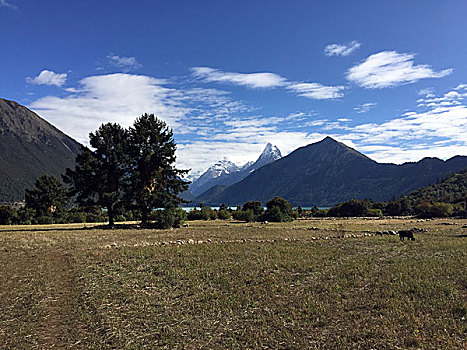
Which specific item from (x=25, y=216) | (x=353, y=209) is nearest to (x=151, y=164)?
(x=25, y=216)

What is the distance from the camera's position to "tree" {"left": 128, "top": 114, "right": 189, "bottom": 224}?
51062mm

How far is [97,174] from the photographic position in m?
49.2

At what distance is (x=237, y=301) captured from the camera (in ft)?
43.5

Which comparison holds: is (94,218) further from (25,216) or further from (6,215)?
(6,215)

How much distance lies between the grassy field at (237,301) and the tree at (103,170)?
27.5 metres

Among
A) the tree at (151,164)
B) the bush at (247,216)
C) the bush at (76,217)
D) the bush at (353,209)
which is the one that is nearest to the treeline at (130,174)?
the tree at (151,164)

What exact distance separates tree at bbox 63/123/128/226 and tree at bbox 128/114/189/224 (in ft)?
5.56

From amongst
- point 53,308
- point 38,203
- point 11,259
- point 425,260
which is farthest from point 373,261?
point 38,203

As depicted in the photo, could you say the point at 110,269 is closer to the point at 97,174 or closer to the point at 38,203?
the point at 97,174

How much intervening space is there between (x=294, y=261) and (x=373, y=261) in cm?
480

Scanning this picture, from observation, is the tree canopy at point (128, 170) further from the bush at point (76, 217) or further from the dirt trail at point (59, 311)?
the bush at point (76, 217)

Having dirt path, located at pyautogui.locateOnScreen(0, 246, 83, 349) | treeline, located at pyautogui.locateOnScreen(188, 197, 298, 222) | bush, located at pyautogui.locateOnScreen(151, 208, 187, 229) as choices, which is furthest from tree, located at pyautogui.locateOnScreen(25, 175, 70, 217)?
dirt path, located at pyautogui.locateOnScreen(0, 246, 83, 349)

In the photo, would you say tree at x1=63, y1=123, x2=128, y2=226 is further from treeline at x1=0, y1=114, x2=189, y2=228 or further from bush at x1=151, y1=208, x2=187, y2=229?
bush at x1=151, y1=208, x2=187, y2=229

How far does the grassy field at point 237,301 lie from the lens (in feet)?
32.6
